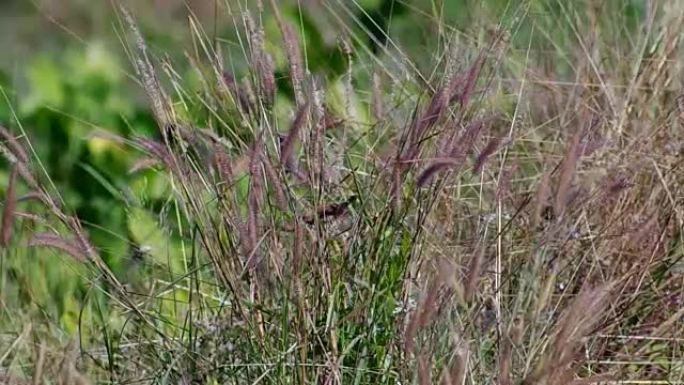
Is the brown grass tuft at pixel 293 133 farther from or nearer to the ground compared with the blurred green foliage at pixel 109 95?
farther from the ground

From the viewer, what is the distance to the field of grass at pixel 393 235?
7.29 feet

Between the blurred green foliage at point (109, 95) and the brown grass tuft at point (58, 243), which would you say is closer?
the brown grass tuft at point (58, 243)

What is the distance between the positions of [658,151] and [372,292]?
766 mm

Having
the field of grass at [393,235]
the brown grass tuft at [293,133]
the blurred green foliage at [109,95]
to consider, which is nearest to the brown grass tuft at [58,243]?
the field of grass at [393,235]

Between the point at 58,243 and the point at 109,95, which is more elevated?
the point at 58,243

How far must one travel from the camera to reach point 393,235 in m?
2.31


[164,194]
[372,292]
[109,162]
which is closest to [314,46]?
[109,162]

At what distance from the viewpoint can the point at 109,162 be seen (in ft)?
12.9

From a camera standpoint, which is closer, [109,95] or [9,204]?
[9,204]

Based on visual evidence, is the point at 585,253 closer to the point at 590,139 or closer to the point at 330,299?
the point at 590,139

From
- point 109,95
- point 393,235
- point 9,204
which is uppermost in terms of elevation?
point 9,204

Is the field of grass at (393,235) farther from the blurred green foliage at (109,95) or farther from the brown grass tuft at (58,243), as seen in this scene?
the blurred green foliage at (109,95)

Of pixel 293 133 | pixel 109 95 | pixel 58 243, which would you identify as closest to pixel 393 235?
pixel 293 133

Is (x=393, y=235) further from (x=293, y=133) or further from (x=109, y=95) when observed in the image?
(x=109, y=95)
